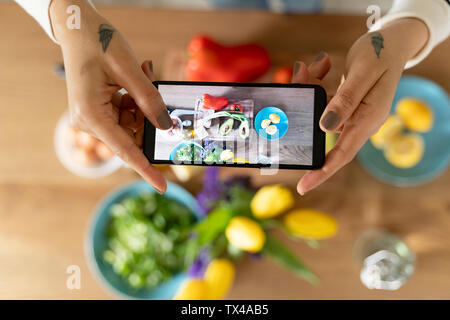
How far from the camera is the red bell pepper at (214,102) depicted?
623mm

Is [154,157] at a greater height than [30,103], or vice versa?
[30,103]

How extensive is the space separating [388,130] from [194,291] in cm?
59

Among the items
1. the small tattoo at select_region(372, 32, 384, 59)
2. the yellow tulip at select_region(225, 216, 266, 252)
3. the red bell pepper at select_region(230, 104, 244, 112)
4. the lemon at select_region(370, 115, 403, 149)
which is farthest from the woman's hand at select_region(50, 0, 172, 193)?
the lemon at select_region(370, 115, 403, 149)

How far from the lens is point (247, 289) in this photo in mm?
900

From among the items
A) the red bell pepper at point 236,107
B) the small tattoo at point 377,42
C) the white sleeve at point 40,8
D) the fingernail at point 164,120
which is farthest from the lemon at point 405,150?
the white sleeve at point 40,8

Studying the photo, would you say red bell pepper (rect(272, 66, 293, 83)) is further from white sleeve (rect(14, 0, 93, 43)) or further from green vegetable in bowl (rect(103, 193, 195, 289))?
white sleeve (rect(14, 0, 93, 43))

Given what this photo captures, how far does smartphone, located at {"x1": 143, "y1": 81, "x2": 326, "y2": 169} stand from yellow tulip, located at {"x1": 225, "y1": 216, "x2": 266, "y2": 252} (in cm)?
18

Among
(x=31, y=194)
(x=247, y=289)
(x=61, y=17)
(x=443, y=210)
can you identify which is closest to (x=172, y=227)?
(x=247, y=289)

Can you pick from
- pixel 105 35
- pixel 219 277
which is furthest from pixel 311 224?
pixel 105 35

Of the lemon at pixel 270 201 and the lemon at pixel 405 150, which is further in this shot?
the lemon at pixel 405 150

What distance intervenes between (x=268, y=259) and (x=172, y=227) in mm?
248

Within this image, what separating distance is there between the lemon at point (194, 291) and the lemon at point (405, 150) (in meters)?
0.55

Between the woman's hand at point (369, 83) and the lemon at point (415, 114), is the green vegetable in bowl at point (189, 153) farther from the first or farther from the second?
the lemon at point (415, 114)

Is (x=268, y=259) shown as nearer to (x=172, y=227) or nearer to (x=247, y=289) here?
(x=247, y=289)
